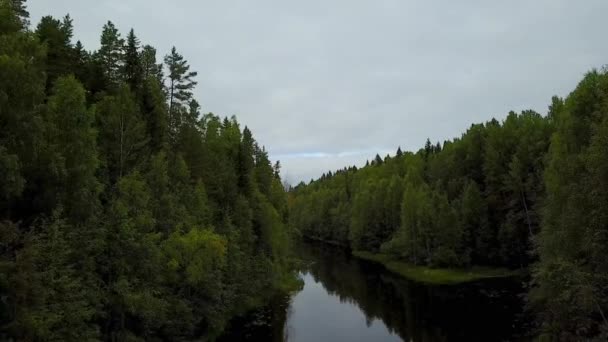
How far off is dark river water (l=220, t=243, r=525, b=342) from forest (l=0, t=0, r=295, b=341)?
405cm

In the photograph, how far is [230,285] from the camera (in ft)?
147

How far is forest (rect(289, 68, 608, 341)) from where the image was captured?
29500 mm

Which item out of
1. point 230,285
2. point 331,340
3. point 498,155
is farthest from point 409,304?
point 498,155

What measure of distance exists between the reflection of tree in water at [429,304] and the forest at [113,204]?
13237mm

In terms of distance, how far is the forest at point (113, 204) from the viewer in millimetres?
21597

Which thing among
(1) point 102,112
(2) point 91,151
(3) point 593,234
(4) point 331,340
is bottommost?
(4) point 331,340

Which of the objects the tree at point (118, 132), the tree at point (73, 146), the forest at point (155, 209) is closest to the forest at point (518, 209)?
the forest at point (155, 209)

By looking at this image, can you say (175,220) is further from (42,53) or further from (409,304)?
(409,304)

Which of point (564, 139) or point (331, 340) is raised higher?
point (564, 139)

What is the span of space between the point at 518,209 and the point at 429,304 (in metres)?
29.6

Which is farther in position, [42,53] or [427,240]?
[427,240]

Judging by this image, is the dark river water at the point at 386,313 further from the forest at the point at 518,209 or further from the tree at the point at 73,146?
the tree at the point at 73,146

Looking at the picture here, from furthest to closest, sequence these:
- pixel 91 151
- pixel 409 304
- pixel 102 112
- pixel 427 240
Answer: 1. pixel 427 240
2. pixel 409 304
3. pixel 102 112
4. pixel 91 151

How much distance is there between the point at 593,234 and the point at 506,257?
1860 inches
